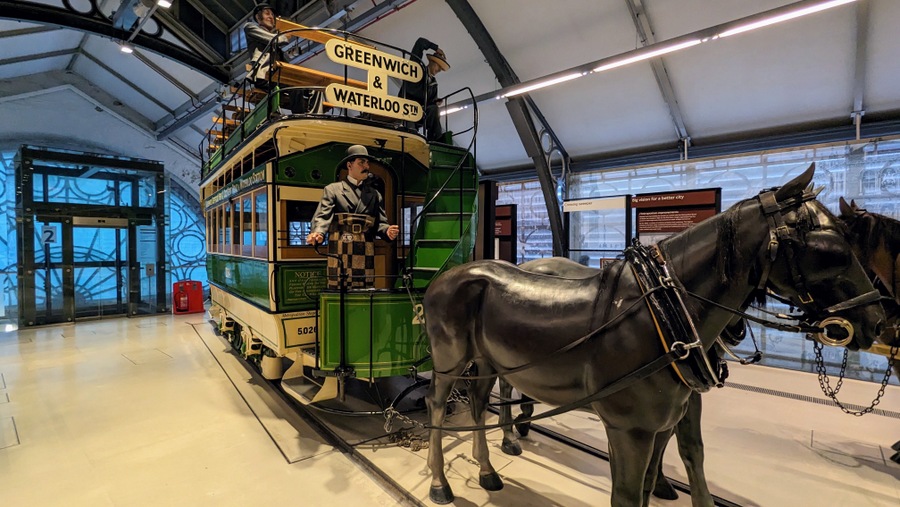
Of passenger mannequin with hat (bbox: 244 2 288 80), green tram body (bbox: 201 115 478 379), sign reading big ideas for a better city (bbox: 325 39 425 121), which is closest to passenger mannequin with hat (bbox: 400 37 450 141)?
green tram body (bbox: 201 115 478 379)

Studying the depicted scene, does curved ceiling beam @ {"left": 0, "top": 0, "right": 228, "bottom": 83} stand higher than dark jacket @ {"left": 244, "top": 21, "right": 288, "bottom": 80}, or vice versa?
curved ceiling beam @ {"left": 0, "top": 0, "right": 228, "bottom": 83}

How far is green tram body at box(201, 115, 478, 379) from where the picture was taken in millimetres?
3859

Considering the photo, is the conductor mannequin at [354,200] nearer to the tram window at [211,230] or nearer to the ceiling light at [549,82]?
the ceiling light at [549,82]

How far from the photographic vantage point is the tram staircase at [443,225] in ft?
12.7

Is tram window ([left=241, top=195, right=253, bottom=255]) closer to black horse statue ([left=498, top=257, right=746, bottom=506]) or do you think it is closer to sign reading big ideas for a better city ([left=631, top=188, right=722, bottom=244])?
black horse statue ([left=498, top=257, right=746, bottom=506])

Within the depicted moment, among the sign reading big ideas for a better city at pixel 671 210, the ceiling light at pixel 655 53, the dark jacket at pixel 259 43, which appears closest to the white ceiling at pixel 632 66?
the ceiling light at pixel 655 53

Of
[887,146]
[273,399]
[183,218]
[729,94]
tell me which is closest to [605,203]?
[729,94]

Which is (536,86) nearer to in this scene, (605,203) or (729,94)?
(605,203)

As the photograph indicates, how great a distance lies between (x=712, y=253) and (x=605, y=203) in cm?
505

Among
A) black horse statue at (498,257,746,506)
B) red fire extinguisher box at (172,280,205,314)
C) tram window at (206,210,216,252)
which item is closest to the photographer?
black horse statue at (498,257,746,506)

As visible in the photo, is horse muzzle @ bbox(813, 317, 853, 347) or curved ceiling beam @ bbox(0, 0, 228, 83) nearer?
horse muzzle @ bbox(813, 317, 853, 347)

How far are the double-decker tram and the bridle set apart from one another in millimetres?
2358

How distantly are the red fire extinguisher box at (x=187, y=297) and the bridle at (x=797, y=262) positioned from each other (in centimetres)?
1399

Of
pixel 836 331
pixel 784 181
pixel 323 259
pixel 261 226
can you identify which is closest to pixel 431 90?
pixel 323 259
